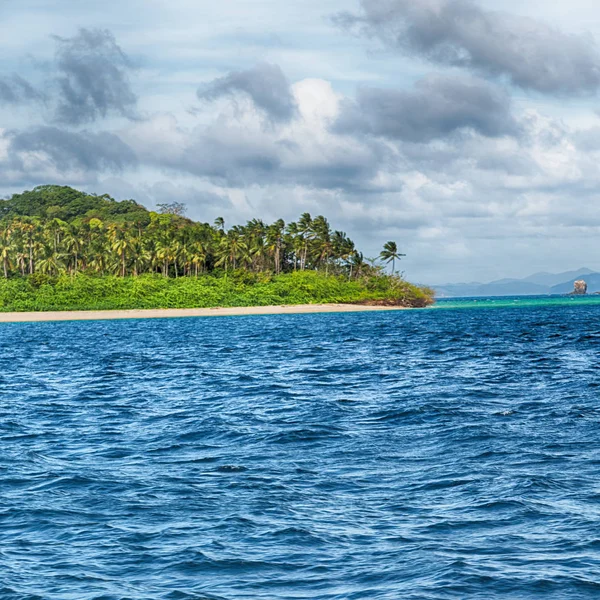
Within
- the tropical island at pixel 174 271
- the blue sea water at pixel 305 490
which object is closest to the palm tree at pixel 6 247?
the tropical island at pixel 174 271

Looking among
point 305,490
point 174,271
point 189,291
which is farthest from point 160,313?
point 305,490

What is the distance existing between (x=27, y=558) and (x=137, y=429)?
11.4 m

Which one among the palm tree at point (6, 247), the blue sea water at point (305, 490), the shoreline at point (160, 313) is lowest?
the blue sea water at point (305, 490)

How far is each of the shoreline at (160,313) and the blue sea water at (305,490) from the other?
10822 centimetres

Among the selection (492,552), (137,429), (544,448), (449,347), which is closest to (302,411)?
(137,429)

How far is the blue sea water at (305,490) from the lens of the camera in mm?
11070

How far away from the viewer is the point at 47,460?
19234mm

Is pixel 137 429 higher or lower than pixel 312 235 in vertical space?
lower

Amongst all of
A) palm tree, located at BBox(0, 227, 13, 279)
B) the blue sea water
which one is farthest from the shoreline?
the blue sea water

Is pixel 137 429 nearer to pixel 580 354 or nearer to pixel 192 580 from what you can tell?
pixel 192 580

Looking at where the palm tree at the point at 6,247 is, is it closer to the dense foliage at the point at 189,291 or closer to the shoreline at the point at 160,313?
the dense foliage at the point at 189,291

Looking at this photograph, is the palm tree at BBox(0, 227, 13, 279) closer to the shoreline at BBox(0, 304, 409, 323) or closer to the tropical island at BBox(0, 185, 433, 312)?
the tropical island at BBox(0, 185, 433, 312)

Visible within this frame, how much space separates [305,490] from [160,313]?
134 meters

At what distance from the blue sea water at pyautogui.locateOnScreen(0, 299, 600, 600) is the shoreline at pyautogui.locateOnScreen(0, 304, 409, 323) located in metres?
108
